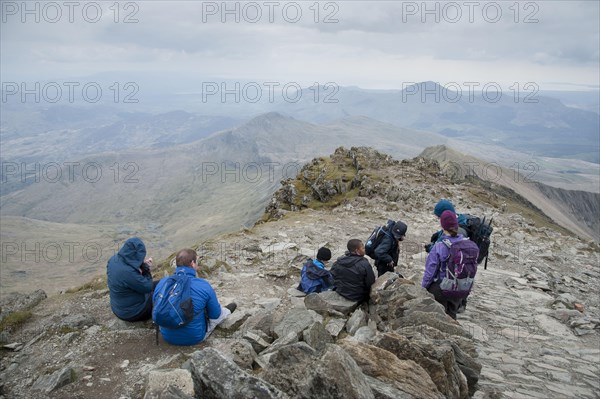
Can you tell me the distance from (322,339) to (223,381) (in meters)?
3.58

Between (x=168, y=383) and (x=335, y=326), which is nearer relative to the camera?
(x=168, y=383)

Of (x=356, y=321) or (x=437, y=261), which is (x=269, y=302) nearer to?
(x=356, y=321)

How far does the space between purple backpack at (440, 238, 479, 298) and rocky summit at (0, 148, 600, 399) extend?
Answer: 0.90m

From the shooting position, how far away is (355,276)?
508 inches

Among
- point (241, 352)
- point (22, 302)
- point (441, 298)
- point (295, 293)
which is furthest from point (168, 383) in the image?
point (22, 302)

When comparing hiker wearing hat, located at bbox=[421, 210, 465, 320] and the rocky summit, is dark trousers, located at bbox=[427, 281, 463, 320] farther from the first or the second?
the rocky summit

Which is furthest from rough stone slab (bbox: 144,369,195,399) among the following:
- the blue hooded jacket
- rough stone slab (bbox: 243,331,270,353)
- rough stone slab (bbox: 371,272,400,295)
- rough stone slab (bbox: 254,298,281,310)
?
rough stone slab (bbox: 254,298,281,310)

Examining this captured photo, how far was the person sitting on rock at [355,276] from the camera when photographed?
12906 millimetres

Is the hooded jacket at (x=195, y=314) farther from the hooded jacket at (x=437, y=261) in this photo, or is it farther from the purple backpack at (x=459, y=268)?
the purple backpack at (x=459, y=268)

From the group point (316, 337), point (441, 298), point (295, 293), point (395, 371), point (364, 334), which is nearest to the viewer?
point (395, 371)

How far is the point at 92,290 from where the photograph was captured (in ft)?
64.3

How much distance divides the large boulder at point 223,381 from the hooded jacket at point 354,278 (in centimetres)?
643

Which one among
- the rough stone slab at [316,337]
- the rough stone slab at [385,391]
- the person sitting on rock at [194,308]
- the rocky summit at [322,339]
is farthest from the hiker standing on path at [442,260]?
the person sitting on rock at [194,308]

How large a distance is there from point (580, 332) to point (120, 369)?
1495cm
